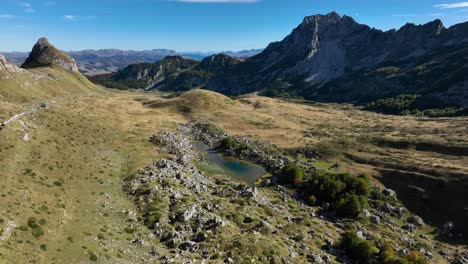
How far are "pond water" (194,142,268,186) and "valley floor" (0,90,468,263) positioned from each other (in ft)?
52.6

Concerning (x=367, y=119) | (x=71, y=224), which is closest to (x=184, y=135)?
(x=71, y=224)

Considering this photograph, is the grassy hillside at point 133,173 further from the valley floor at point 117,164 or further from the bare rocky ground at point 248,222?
the bare rocky ground at point 248,222

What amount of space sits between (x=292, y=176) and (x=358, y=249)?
32604mm

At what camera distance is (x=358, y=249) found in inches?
2168

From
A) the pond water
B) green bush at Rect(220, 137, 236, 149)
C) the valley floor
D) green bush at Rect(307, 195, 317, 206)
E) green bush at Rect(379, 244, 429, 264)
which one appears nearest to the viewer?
the valley floor

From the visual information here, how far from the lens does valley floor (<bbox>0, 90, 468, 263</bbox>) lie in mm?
45406

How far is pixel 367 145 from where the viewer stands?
117 metres

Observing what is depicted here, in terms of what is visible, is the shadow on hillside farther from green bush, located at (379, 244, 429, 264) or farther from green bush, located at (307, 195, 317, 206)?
green bush, located at (307, 195, 317, 206)

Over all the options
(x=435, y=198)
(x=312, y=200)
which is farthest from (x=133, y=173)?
(x=435, y=198)

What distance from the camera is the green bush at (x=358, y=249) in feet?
179

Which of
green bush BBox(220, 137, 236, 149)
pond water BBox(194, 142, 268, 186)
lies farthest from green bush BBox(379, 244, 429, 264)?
green bush BBox(220, 137, 236, 149)

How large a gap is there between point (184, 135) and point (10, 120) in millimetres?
62519

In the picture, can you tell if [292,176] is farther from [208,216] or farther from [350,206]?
[208,216]

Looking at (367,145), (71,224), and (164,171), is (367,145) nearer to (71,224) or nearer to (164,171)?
(164,171)
